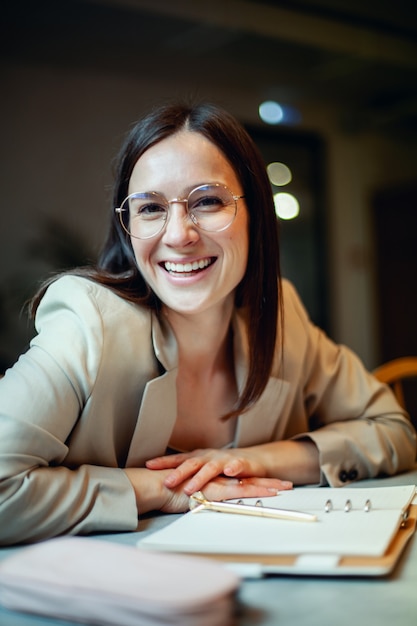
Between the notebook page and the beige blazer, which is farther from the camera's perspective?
the beige blazer

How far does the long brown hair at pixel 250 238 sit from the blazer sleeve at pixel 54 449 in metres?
0.18

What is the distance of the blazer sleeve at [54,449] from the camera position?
1029mm

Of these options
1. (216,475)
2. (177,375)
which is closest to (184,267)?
(177,375)

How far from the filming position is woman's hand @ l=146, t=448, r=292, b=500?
122 centimetres

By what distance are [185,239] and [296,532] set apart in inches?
21.4

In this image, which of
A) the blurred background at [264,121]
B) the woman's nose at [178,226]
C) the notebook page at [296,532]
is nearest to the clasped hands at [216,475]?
the notebook page at [296,532]

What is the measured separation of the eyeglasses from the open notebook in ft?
1.59

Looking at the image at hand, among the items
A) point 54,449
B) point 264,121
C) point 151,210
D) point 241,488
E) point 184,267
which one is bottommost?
point 241,488

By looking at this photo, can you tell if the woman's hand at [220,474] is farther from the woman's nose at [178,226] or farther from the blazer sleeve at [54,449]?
the woman's nose at [178,226]

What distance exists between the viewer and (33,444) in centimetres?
108

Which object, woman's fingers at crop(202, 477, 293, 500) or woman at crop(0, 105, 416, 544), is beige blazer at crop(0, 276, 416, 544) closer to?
woman at crop(0, 105, 416, 544)

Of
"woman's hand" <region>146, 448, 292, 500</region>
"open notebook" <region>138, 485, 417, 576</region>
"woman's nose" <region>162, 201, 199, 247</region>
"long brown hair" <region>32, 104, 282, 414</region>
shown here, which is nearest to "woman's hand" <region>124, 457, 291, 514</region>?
"woman's hand" <region>146, 448, 292, 500</region>

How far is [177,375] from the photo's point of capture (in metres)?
1.41

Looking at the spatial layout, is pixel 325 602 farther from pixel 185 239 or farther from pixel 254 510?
pixel 185 239
